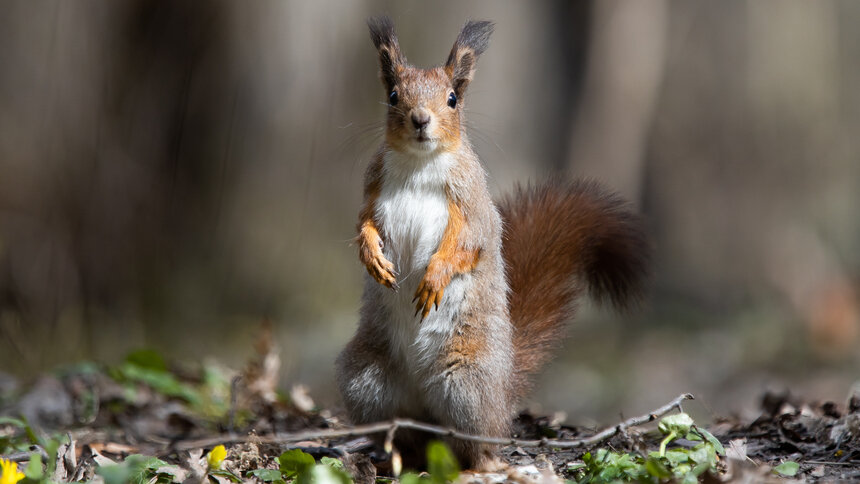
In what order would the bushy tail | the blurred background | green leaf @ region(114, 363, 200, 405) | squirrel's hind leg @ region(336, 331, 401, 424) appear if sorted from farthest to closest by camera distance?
1. the blurred background
2. green leaf @ region(114, 363, 200, 405)
3. the bushy tail
4. squirrel's hind leg @ region(336, 331, 401, 424)

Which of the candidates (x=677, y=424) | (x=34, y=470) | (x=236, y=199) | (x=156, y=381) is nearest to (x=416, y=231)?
(x=677, y=424)

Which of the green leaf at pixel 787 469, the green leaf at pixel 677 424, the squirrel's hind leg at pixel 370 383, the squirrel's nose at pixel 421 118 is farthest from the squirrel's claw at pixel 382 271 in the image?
the green leaf at pixel 787 469

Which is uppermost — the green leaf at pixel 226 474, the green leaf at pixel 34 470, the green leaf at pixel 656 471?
the green leaf at pixel 226 474

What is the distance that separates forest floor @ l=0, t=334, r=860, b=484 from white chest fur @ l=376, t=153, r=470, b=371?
1.30 feet

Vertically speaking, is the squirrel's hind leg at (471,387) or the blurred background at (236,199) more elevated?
the blurred background at (236,199)

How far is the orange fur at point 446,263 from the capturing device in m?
2.97

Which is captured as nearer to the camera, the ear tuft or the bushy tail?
the ear tuft

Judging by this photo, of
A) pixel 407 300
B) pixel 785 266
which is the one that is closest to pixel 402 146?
pixel 407 300

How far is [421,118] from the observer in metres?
2.97

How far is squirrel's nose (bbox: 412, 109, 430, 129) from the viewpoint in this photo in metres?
2.97

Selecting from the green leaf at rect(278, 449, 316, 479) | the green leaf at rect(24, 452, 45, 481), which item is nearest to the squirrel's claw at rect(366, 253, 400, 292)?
the green leaf at rect(278, 449, 316, 479)

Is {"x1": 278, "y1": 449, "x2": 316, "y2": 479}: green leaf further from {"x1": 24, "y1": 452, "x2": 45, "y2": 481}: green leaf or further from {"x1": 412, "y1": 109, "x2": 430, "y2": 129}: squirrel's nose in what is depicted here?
{"x1": 412, "y1": 109, "x2": 430, "y2": 129}: squirrel's nose

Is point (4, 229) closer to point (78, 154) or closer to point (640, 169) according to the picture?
point (78, 154)

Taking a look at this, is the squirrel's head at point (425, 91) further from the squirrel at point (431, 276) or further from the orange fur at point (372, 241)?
the orange fur at point (372, 241)
